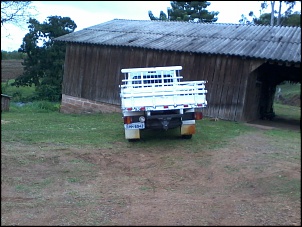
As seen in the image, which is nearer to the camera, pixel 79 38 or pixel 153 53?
pixel 153 53

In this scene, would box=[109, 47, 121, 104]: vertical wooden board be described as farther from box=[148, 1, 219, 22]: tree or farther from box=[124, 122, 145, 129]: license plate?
box=[148, 1, 219, 22]: tree

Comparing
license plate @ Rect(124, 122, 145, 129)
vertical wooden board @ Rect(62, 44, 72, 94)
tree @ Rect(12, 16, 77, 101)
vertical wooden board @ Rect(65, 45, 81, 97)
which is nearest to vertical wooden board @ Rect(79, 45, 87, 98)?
vertical wooden board @ Rect(65, 45, 81, 97)

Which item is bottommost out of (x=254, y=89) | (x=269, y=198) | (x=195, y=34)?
(x=269, y=198)

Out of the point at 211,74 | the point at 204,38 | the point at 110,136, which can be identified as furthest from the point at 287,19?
the point at 110,136

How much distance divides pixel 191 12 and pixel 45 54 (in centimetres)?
1467

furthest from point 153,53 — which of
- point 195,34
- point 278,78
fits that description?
point 278,78

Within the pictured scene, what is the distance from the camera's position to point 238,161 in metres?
8.78

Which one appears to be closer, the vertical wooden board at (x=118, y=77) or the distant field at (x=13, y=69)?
the vertical wooden board at (x=118, y=77)

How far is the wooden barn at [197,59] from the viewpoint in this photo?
640 inches

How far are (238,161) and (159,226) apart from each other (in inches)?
167

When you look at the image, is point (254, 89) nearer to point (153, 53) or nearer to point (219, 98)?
point (219, 98)

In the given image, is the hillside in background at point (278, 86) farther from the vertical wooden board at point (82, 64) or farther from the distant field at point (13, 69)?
the vertical wooden board at point (82, 64)

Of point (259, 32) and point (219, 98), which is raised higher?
point (259, 32)

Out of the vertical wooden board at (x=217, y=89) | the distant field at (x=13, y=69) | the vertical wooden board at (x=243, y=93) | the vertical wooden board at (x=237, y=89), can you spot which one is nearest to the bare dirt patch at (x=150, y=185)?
the vertical wooden board at (x=243, y=93)
